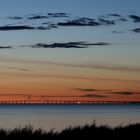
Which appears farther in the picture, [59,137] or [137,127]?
[137,127]

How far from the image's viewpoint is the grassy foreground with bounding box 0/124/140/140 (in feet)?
68.6

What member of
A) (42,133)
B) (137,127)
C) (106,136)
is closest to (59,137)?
(42,133)

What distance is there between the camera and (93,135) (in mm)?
23094

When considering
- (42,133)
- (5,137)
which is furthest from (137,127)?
(5,137)

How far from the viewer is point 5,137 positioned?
66.4 feet

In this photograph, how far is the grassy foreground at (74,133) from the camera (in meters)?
20.9

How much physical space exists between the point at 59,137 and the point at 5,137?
101 inches

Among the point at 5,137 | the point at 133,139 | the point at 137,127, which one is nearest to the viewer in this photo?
the point at 5,137

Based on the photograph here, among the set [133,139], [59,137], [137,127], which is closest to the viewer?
[59,137]

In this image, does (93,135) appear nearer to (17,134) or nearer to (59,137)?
(59,137)

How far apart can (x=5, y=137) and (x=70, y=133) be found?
13.0 ft

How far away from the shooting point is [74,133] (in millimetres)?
23234

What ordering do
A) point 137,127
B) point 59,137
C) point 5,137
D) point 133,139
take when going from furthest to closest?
point 137,127 → point 133,139 → point 59,137 → point 5,137

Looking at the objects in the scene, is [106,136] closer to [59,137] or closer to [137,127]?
[59,137]
